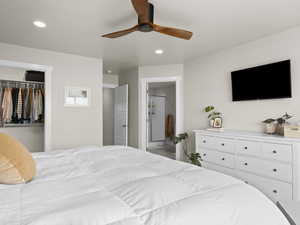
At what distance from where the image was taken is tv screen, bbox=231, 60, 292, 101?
2.45 metres

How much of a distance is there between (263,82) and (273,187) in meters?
1.43

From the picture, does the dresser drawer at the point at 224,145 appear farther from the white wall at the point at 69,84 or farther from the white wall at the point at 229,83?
the white wall at the point at 69,84

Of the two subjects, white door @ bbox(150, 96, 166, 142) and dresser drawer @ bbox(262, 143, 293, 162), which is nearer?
dresser drawer @ bbox(262, 143, 293, 162)

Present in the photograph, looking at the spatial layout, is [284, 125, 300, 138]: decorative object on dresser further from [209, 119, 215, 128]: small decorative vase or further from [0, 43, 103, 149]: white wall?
[0, 43, 103, 149]: white wall

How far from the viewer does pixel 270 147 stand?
2.23 m

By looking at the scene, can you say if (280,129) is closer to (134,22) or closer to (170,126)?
(134,22)

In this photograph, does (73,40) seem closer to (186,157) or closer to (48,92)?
(48,92)

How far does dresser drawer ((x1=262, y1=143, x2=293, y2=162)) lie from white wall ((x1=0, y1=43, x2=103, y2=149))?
2.92 meters

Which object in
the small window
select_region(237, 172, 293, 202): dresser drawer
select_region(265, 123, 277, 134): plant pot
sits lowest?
select_region(237, 172, 293, 202): dresser drawer

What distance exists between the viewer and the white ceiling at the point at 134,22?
1954 millimetres

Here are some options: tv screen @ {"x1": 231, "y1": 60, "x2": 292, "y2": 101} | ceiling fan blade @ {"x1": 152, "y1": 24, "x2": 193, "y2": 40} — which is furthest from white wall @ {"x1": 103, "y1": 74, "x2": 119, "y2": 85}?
ceiling fan blade @ {"x1": 152, "y1": 24, "x2": 193, "y2": 40}

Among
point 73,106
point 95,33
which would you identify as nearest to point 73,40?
point 95,33

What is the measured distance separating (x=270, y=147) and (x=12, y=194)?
2499mm

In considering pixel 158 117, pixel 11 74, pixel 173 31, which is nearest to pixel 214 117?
pixel 173 31
